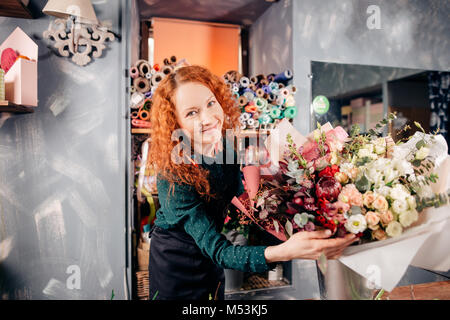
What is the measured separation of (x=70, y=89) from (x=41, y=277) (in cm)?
109

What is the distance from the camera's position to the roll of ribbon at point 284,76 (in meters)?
2.01

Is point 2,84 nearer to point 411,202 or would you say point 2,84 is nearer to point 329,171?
point 329,171

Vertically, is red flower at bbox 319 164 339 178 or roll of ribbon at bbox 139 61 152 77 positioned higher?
roll of ribbon at bbox 139 61 152 77

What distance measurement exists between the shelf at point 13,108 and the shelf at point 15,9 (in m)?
0.51

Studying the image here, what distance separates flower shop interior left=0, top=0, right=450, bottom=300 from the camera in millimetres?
1763

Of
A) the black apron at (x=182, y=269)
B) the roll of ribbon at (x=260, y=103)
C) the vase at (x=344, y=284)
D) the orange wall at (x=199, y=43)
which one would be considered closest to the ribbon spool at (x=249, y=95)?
the roll of ribbon at (x=260, y=103)


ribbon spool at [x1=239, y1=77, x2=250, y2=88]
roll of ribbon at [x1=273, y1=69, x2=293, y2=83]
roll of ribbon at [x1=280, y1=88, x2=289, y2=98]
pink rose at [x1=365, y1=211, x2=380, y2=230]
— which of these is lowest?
pink rose at [x1=365, y1=211, x2=380, y2=230]

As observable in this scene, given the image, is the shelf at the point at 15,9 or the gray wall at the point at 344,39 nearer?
the shelf at the point at 15,9

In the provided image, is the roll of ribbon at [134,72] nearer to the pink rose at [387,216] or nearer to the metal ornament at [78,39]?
the metal ornament at [78,39]

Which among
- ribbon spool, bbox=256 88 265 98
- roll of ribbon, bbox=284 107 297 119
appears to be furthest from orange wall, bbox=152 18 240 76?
roll of ribbon, bbox=284 107 297 119

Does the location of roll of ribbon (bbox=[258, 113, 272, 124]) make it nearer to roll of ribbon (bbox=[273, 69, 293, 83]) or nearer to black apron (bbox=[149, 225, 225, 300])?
roll of ribbon (bbox=[273, 69, 293, 83])

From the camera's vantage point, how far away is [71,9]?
5.40 ft

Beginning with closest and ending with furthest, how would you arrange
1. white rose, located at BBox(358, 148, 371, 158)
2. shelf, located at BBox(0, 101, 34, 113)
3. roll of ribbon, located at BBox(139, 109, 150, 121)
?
white rose, located at BBox(358, 148, 371, 158) → shelf, located at BBox(0, 101, 34, 113) → roll of ribbon, located at BBox(139, 109, 150, 121)

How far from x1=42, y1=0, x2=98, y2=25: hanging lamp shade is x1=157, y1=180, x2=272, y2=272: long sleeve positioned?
1.19 m
